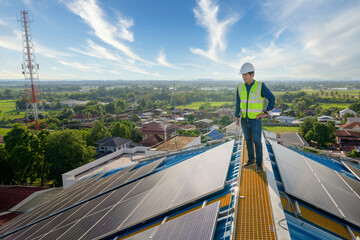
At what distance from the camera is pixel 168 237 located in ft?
12.7

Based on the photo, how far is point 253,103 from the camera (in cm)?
594

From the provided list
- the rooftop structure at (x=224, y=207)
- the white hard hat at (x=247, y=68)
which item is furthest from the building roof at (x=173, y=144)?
the white hard hat at (x=247, y=68)

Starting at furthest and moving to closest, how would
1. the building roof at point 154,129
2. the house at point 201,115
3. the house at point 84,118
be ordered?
1. the house at point 84,118
2. the house at point 201,115
3. the building roof at point 154,129

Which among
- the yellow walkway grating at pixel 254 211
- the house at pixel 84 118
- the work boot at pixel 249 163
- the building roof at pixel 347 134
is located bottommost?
the house at pixel 84 118

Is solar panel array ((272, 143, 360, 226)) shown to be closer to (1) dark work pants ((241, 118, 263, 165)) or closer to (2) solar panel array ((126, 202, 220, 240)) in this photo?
(1) dark work pants ((241, 118, 263, 165))

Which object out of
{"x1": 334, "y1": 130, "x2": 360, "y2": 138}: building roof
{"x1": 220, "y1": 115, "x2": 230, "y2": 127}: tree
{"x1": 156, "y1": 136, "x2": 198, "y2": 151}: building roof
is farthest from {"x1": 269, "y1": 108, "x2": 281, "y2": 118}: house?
{"x1": 156, "y1": 136, "x2": 198, "y2": 151}: building roof

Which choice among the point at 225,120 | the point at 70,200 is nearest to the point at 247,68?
the point at 70,200

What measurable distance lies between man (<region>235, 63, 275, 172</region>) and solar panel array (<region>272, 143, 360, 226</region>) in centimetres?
95

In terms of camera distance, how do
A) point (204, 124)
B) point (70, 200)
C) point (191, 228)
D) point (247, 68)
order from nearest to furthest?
point (191, 228), point (247, 68), point (70, 200), point (204, 124)

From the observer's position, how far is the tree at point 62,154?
884 inches

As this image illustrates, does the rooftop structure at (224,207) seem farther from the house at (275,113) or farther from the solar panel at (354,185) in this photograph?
the house at (275,113)

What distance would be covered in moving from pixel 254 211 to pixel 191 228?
1.20 metres

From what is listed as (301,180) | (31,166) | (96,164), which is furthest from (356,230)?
(31,166)

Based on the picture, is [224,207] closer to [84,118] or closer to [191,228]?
[191,228]
